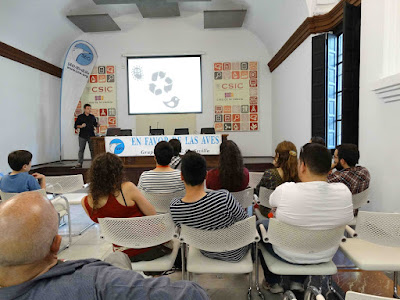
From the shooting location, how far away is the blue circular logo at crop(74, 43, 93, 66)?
26.2 ft

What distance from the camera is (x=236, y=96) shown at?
8.70 meters

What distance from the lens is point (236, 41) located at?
8.57 m

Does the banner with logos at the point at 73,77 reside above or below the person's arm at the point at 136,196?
above

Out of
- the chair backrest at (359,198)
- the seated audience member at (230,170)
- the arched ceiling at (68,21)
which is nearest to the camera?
the chair backrest at (359,198)

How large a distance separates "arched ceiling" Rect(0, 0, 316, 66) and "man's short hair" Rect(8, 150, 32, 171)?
13.6 feet

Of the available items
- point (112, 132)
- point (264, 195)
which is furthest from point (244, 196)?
point (112, 132)

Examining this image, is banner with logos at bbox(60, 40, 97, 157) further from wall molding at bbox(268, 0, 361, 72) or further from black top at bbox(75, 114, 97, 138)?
wall molding at bbox(268, 0, 361, 72)

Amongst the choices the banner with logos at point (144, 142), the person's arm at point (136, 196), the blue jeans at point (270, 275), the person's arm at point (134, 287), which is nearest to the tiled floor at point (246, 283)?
the blue jeans at point (270, 275)

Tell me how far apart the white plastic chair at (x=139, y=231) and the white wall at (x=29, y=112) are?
5.53 m

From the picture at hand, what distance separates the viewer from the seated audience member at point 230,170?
8.05 feet

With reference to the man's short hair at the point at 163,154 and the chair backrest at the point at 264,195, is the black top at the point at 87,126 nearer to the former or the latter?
the man's short hair at the point at 163,154

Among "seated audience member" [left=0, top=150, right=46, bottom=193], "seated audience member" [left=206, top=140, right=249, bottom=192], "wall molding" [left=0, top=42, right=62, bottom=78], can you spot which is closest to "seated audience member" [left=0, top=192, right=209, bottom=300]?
"seated audience member" [left=206, top=140, right=249, bottom=192]

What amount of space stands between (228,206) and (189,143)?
4.87m

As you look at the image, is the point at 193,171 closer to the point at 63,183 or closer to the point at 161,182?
the point at 161,182
